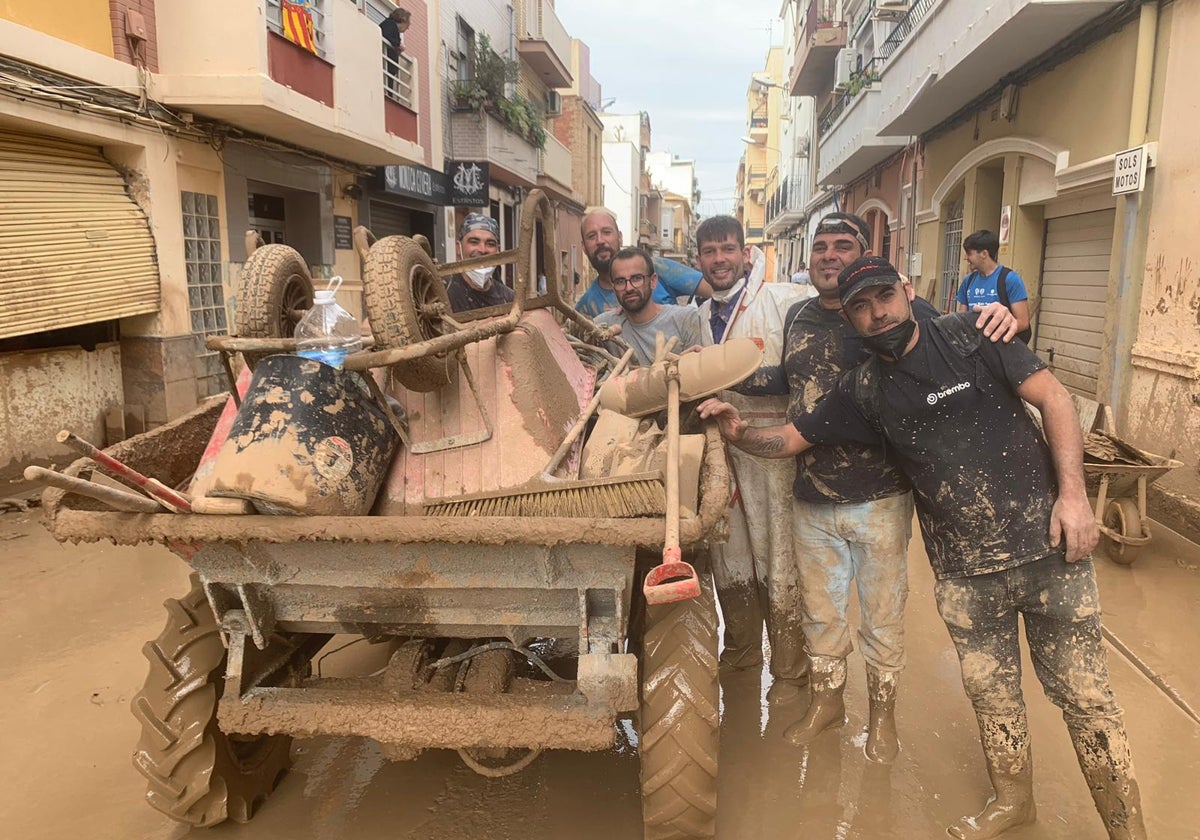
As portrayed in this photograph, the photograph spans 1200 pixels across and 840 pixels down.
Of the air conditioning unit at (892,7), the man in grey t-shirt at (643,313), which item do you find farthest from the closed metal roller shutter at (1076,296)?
the air conditioning unit at (892,7)

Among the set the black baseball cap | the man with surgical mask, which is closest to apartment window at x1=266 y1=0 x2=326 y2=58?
the man with surgical mask

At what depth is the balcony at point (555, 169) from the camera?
68.6ft

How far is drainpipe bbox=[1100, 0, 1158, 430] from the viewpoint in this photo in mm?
6520

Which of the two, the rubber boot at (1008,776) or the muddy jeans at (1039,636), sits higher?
the muddy jeans at (1039,636)

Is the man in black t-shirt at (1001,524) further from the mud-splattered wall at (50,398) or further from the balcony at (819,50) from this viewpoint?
the balcony at (819,50)

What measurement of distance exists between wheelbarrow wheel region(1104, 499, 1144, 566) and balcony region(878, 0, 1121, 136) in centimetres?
465

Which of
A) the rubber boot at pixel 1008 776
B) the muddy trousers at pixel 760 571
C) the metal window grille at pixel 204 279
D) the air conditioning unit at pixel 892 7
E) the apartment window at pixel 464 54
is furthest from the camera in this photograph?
the apartment window at pixel 464 54

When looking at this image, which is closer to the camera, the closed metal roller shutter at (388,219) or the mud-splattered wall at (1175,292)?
the mud-splattered wall at (1175,292)

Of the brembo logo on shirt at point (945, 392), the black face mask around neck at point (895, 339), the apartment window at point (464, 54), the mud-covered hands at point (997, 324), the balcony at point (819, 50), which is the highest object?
the balcony at point (819, 50)

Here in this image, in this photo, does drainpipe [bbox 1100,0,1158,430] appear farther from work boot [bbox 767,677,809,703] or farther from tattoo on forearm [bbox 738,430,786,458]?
tattoo on forearm [bbox 738,430,786,458]

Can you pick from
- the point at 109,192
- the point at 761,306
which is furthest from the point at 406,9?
the point at 761,306

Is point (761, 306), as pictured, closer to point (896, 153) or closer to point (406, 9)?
point (406, 9)

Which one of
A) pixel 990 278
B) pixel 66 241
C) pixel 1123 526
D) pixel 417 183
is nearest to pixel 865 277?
pixel 1123 526

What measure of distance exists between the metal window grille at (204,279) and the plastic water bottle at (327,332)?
6.47 meters
